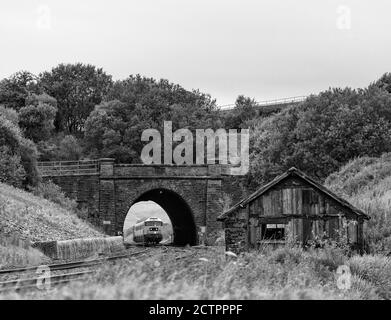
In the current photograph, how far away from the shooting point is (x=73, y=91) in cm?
9275

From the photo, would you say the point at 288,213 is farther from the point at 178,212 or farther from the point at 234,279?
the point at 178,212

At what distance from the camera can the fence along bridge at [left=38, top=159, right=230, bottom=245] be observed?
56.2 m

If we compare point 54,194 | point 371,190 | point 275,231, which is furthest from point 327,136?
point 275,231

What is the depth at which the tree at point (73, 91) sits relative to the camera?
91938mm

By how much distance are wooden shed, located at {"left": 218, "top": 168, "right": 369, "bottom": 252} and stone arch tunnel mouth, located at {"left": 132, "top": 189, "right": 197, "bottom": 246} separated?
26.5 metres

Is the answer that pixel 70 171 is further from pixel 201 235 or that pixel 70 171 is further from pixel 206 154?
pixel 206 154

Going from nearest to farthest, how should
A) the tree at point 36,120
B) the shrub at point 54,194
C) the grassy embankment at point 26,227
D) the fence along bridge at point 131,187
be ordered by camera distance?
1. the grassy embankment at point 26,227
2. the shrub at point 54,194
3. the fence along bridge at point 131,187
4. the tree at point 36,120

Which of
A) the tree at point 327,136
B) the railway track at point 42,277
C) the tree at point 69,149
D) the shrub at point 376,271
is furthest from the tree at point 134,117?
the shrub at point 376,271

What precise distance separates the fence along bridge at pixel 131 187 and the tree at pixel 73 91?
110 ft

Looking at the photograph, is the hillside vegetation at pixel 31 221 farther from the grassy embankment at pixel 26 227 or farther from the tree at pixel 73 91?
the tree at pixel 73 91

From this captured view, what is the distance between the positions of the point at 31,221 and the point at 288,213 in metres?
11.4

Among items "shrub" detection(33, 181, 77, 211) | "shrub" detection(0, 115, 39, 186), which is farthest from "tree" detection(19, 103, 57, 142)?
"shrub" detection(0, 115, 39, 186)

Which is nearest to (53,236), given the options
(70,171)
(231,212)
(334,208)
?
(231,212)

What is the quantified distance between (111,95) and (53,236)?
51587 mm
